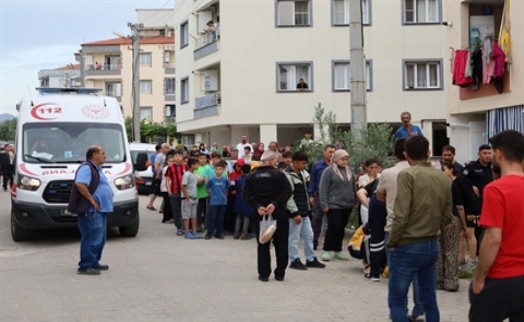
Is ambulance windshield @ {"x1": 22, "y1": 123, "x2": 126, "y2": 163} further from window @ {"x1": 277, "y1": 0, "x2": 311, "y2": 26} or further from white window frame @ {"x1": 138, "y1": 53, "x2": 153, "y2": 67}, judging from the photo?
white window frame @ {"x1": 138, "y1": 53, "x2": 153, "y2": 67}

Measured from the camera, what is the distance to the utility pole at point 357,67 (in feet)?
58.7

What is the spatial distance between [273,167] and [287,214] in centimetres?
70

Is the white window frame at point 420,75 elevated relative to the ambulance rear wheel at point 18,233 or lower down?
elevated

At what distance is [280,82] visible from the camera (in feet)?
120

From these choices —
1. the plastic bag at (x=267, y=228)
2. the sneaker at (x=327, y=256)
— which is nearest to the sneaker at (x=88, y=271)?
the plastic bag at (x=267, y=228)

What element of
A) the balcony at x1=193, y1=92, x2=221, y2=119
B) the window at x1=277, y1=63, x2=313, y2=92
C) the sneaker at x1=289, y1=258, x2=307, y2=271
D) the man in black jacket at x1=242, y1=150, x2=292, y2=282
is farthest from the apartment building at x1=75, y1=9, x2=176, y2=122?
the man in black jacket at x1=242, y1=150, x2=292, y2=282

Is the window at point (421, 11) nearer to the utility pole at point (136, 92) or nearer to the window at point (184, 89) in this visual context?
the window at point (184, 89)

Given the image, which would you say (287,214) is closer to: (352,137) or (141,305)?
(141,305)

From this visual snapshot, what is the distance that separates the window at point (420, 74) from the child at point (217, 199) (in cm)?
2157

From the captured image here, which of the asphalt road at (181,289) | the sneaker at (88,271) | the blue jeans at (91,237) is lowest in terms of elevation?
the asphalt road at (181,289)

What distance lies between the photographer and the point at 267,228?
11.1 metres

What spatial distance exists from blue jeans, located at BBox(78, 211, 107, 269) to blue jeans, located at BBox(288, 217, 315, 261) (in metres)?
2.89

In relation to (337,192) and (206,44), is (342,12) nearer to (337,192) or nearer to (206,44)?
(206,44)

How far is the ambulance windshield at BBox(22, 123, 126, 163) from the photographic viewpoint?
15.9 metres
